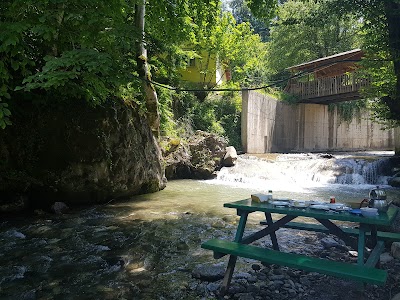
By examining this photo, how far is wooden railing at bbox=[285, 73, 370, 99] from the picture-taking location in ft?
66.5

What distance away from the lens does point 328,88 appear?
2233 cm

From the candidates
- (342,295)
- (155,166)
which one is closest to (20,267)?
(342,295)

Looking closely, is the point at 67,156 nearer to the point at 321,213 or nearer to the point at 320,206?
the point at 320,206

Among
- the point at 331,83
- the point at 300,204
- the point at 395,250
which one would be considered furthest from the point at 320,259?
the point at 331,83

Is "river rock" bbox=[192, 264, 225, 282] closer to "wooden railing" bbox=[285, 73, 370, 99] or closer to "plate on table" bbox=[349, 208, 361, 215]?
"plate on table" bbox=[349, 208, 361, 215]

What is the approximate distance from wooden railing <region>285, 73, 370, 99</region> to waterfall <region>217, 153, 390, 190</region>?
273 inches

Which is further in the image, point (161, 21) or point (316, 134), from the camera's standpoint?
point (316, 134)

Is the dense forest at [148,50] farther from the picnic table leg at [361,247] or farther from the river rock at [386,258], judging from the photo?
the picnic table leg at [361,247]

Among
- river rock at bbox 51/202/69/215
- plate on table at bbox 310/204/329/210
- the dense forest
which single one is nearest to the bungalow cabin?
the dense forest

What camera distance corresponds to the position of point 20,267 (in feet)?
13.5

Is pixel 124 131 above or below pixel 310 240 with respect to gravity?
above

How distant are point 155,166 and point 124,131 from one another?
194cm

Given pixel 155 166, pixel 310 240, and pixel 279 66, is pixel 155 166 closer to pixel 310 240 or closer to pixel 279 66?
pixel 310 240

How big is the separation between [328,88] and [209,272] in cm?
2110
